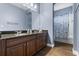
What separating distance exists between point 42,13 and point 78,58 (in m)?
3.19

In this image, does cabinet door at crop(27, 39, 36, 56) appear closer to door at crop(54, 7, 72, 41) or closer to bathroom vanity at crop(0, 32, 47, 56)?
bathroom vanity at crop(0, 32, 47, 56)

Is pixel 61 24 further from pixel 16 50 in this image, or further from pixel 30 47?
pixel 16 50

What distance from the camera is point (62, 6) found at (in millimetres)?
4367

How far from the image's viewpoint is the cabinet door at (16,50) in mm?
1775

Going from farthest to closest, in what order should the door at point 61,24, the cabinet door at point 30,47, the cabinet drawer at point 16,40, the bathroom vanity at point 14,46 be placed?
the door at point 61,24 < the cabinet door at point 30,47 < the cabinet drawer at point 16,40 < the bathroom vanity at point 14,46

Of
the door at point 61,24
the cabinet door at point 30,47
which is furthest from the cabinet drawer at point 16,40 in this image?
the door at point 61,24

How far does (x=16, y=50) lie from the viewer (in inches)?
78.0

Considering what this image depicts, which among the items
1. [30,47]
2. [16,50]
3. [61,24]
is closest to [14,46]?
[16,50]

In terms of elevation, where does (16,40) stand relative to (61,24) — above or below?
below

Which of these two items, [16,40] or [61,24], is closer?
[16,40]

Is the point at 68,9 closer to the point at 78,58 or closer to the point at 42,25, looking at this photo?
the point at 42,25

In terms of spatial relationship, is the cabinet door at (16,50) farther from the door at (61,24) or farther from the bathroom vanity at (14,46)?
the door at (61,24)

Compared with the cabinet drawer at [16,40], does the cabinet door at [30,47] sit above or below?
below

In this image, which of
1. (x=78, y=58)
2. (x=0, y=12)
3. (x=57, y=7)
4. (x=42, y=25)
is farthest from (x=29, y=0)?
(x=57, y=7)
